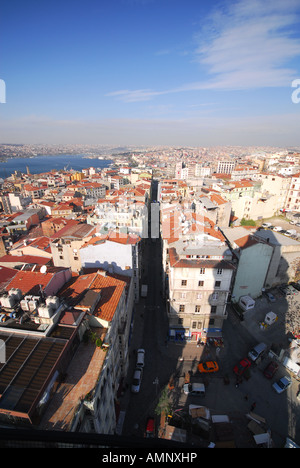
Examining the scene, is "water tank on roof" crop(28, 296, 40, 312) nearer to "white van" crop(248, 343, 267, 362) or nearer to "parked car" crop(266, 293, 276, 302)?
"white van" crop(248, 343, 267, 362)

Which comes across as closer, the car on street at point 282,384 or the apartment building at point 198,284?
the car on street at point 282,384

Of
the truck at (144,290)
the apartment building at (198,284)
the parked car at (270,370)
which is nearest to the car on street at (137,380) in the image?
the apartment building at (198,284)

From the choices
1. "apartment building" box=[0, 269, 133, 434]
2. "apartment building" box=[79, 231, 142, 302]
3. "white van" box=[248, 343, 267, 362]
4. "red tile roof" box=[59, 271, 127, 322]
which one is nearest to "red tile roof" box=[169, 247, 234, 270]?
"apartment building" box=[79, 231, 142, 302]

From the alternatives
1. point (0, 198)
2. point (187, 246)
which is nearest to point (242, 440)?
point (187, 246)

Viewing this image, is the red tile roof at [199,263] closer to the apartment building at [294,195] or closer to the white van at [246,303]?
the white van at [246,303]

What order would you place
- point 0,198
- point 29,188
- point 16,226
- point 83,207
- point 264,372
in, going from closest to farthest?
1. point 264,372
2. point 16,226
3. point 83,207
4. point 0,198
5. point 29,188

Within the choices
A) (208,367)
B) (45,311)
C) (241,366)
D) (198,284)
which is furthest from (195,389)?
(45,311)

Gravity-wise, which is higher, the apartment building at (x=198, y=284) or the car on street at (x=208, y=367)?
the apartment building at (x=198, y=284)
